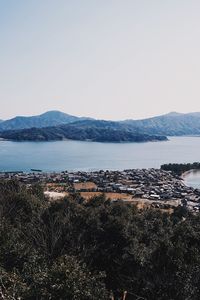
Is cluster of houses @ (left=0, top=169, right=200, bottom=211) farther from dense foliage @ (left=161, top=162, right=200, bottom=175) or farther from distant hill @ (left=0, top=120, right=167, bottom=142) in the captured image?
distant hill @ (left=0, top=120, right=167, bottom=142)

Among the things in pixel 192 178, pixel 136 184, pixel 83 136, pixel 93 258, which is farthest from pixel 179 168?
pixel 83 136

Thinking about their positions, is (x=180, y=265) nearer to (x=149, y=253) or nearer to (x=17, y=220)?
(x=149, y=253)

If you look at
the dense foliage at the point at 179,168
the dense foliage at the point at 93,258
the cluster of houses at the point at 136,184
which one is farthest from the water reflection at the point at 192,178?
the dense foliage at the point at 93,258

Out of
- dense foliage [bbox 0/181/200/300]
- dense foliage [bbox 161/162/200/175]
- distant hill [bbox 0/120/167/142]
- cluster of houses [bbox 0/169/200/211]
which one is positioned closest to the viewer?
dense foliage [bbox 0/181/200/300]

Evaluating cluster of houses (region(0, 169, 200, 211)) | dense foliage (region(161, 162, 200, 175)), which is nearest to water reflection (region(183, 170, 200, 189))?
dense foliage (region(161, 162, 200, 175))

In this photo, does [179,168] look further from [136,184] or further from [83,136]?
[83,136]

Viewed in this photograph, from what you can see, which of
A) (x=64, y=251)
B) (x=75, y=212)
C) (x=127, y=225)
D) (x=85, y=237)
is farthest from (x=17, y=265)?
(x=75, y=212)
